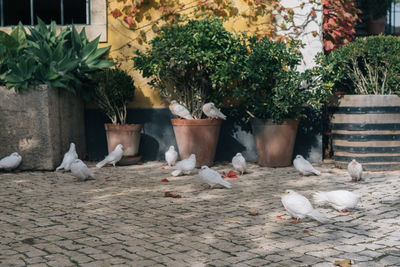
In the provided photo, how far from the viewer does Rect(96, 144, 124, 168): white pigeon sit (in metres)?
7.31

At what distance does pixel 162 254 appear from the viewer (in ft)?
11.4

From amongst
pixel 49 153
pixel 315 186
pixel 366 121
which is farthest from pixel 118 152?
pixel 366 121

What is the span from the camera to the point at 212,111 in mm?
7266

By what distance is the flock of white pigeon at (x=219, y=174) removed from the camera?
4.30 meters

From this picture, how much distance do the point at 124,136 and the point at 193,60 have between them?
1559 mm

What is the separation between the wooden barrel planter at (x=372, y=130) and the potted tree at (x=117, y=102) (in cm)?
309

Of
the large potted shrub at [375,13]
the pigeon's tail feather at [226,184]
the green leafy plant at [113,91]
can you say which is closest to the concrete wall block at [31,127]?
the green leafy plant at [113,91]

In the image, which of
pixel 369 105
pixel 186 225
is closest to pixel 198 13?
pixel 369 105

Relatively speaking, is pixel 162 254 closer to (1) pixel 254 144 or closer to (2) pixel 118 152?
(2) pixel 118 152

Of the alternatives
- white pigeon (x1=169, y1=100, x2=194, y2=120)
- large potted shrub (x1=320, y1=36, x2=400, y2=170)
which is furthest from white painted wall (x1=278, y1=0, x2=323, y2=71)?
white pigeon (x1=169, y1=100, x2=194, y2=120)

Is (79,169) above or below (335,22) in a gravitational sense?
below

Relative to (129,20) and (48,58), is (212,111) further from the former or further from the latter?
(48,58)

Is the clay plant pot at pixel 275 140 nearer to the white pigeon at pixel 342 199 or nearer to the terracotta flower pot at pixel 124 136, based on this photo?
the terracotta flower pot at pixel 124 136

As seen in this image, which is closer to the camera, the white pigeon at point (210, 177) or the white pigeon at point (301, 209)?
the white pigeon at point (301, 209)
